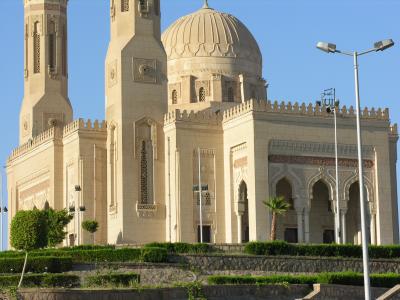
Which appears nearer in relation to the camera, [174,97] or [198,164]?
[198,164]

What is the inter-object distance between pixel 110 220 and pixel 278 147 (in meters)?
9.04

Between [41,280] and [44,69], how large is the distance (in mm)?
30167

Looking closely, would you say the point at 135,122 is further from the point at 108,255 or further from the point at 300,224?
the point at 108,255

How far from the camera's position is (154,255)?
4016 centimetres

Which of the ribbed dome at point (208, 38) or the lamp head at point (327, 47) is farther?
the ribbed dome at point (208, 38)

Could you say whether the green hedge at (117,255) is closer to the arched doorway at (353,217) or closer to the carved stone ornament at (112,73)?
the carved stone ornament at (112,73)

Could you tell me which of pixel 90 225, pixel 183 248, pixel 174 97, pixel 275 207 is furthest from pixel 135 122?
pixel 183 248

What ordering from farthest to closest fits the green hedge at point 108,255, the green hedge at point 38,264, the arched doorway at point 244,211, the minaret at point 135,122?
the arched doorway at point 244,211, the minaret at point 135,122, the green hedge at point 108,255, the green hedge at point 38,264

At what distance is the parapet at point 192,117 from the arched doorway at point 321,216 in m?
5.95

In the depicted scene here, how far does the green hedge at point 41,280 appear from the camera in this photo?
114 ft

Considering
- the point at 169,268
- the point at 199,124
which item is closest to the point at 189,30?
the point at 199,124

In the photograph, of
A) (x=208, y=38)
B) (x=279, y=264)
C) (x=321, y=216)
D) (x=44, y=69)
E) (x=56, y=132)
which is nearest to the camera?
(x=279, y=264)

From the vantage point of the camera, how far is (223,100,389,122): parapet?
2051 inches

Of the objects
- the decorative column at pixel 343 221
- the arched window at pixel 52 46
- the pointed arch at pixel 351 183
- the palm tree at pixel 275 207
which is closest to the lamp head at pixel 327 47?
the palm tree at pixel 275 207
